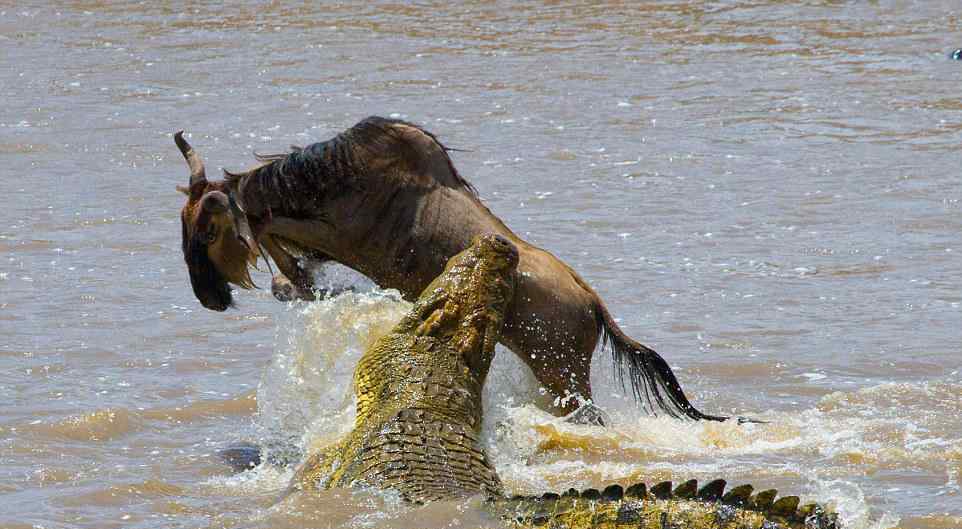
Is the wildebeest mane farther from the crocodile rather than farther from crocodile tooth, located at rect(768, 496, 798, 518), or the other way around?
crocodile tooth, located at rect(768, 496, 798, 518)

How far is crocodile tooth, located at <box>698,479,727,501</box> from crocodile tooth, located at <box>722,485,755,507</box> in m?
0.02

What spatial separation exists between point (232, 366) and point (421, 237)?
5.89 ft

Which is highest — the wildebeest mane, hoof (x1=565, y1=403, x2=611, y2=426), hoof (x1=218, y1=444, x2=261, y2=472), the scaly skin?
the wildebeest mane

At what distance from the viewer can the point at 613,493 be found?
4176 mm

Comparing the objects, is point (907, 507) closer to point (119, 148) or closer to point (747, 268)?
point (747, 268)

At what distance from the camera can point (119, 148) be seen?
43.0ft

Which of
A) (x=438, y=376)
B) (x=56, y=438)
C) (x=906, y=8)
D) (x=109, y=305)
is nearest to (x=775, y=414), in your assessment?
(x=438, y=376)

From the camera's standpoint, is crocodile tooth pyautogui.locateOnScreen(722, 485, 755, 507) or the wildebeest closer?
crocodile tooth pyautogui.locateOnScreen(722, 485, 755, 507)

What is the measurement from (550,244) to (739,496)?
19.7 feet

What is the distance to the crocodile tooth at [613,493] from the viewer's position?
13.6 ft

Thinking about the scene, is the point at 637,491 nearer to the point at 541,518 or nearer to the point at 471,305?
the point at 541,518

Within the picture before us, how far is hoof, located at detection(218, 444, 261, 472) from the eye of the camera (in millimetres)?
6324

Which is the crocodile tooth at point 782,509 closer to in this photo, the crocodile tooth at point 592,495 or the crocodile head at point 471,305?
the crocodile tooth at point 592,495

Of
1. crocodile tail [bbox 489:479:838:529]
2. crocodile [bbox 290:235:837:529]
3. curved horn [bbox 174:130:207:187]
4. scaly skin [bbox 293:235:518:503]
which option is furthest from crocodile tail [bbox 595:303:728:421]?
crocodile tail [bbox 489:479:838:529]
